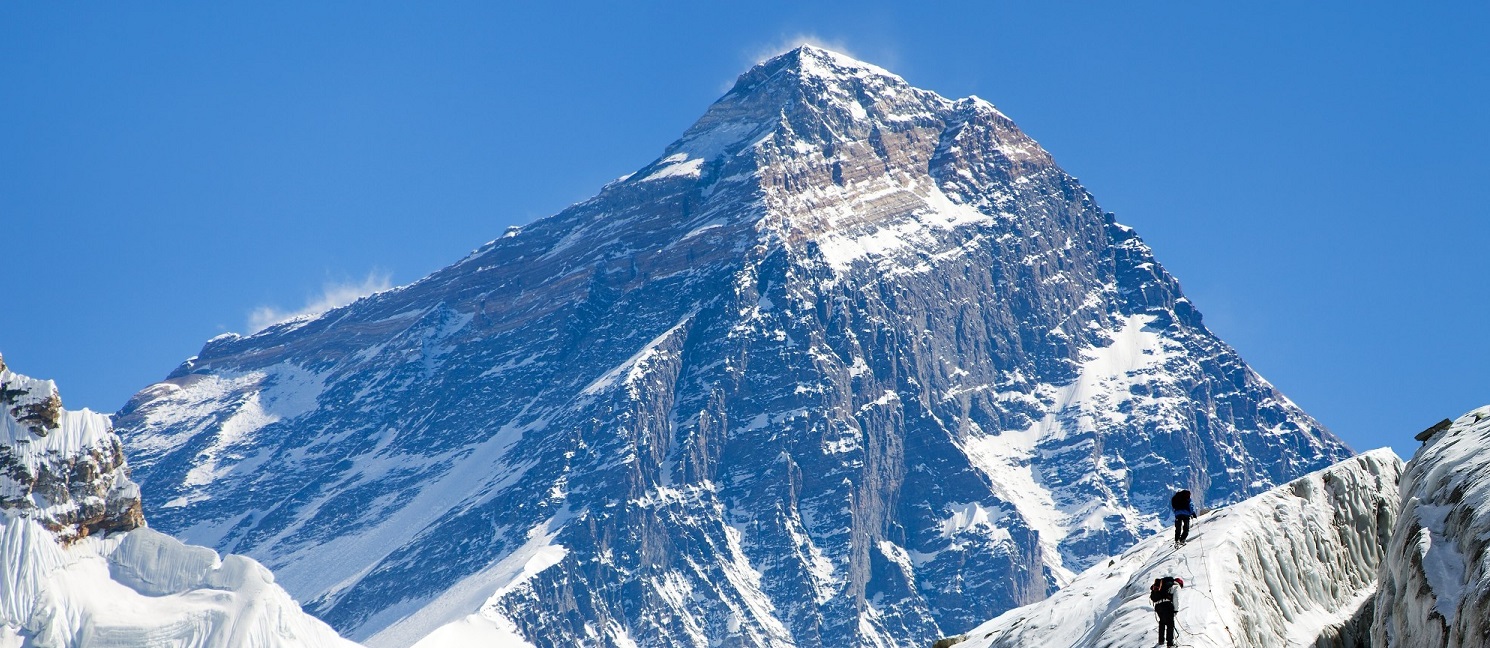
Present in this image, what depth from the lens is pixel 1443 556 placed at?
139 ft

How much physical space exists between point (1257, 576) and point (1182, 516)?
3.07 metres

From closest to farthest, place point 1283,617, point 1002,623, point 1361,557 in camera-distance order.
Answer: point 1283,617
point 1361,557
point 1002,623

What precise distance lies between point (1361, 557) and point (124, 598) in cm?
16604

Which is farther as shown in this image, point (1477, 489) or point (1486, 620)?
point (1477, 489)

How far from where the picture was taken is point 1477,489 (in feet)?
141

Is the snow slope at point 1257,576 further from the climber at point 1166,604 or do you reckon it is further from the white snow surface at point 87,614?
the white snow surface at point 87,614

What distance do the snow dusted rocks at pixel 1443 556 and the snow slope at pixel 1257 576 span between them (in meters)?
2.57

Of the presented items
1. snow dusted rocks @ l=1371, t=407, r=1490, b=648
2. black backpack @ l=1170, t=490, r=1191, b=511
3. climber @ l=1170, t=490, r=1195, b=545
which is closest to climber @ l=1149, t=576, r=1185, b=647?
snow dusted rocks @ l=1371, t=407, r=1490, b=648

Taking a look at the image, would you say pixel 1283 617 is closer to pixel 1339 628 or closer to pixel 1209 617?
pixel 1339 628

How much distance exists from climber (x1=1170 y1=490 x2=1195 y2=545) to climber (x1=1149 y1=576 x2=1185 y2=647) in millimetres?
6182

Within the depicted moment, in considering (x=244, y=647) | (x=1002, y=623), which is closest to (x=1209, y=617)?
(x=1002, y=623)

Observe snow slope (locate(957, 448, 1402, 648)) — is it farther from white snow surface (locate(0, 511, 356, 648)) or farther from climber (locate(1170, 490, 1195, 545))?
white snow surface (locate(0, 511, 356, 648))

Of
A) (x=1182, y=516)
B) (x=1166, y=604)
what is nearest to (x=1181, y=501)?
(x=1182, y=516)

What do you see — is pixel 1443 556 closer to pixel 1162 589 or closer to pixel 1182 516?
pixel 1162 589
